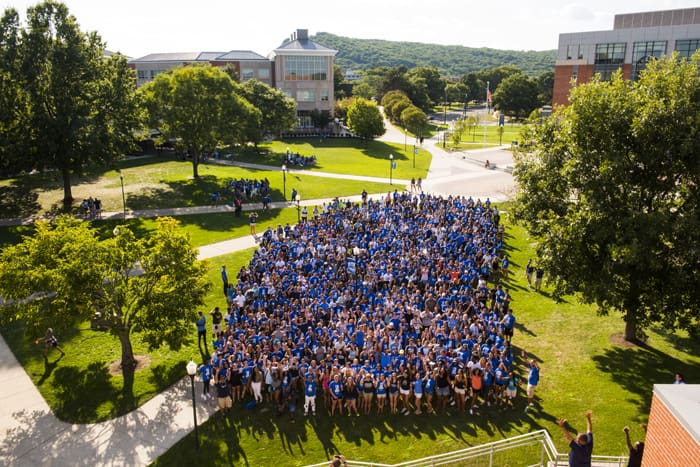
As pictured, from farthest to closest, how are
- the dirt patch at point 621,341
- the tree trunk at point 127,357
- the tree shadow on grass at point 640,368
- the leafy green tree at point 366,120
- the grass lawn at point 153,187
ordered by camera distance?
the leafy green tree at point 366,120 < the grass lawn at point 153,187 < the dirt patch at point 621,341 < the tree trunk at point 127,357 < the tree shadow on grass at point 640,368

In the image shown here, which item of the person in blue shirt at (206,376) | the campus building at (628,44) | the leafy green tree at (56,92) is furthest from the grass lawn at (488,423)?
the campus building at (628,44)

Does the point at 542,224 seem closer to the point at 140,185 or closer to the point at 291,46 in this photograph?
the point at 140,185

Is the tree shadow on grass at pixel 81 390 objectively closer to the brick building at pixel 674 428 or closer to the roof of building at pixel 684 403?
the brick building at pixel 674 428

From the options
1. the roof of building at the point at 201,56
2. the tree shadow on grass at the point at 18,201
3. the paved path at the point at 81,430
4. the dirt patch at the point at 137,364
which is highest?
the roof of building at the point at 201,56

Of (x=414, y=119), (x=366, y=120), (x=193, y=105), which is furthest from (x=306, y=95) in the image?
(x=193, y=105)

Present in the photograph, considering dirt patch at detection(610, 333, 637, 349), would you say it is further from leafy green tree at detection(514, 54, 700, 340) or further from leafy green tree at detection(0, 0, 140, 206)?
leafy green tree at detection(0, 0, 140, 206)

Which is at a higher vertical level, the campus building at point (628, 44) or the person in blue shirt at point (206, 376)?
the campus building at point (628, 44)

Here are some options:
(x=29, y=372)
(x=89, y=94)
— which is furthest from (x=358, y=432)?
(x=89, y=94)

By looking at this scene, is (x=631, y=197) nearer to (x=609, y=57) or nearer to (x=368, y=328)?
(x=368, y=328)
